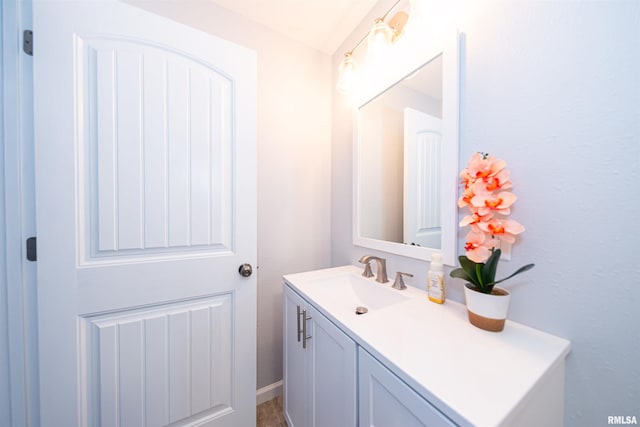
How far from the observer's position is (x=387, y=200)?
3.79 feet

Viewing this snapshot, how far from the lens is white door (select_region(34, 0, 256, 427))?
0.75 metres

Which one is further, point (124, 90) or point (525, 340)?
point (124, 90)

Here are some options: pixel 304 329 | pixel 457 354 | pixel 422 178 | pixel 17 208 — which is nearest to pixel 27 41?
pixel 17 208

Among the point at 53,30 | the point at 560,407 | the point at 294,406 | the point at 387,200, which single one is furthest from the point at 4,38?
the point at 560,407

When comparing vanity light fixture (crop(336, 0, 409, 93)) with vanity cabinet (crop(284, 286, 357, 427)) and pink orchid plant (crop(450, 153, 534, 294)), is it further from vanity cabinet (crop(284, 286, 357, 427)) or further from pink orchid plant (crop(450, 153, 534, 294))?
vanity cabinet (crop(284, 286, 357, 427))

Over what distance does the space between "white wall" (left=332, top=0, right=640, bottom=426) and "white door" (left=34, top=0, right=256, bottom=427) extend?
1.00 m

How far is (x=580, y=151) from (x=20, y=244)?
1.71 metres

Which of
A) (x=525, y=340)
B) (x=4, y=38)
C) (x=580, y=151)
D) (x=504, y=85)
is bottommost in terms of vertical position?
(x=525, y=340)

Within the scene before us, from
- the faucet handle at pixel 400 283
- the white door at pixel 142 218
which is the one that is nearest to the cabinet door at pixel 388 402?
the faucet handle at pixel 400 283

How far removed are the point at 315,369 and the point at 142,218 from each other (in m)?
0.89

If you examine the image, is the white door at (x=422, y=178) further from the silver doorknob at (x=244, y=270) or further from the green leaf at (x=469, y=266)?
the silver doorknob at (x=244, y=270)

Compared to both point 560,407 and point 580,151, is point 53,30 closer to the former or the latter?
point 580,151

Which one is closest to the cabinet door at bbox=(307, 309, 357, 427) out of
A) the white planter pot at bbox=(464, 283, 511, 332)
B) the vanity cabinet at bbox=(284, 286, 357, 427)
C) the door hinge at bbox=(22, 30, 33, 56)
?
the vanity cabinet at bbox=(284, 286, 357, 427)

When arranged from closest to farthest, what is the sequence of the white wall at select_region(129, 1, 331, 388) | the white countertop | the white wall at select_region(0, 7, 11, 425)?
the white countertop, the white wall at select_region(0, 7, 11, 425), the white wall at select_region(129, 1, 331, 388)
